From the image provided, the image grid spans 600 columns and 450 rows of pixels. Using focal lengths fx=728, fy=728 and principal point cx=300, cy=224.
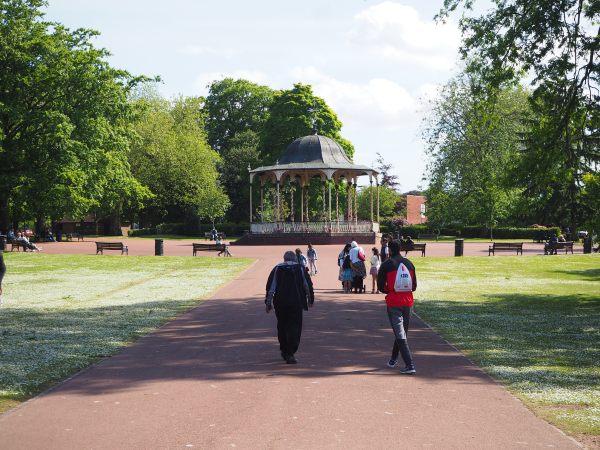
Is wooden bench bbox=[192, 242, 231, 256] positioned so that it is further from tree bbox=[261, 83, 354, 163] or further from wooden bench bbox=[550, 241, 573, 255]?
tree bbox=[261, 83, 354, 163]

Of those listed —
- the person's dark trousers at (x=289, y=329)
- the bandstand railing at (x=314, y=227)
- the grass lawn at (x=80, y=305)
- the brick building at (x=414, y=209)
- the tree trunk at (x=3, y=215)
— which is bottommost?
the grass lawn at (x=80, y=305)

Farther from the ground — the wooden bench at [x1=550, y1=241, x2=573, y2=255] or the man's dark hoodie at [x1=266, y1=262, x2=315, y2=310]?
the man's dark hoodie at [x1=266, y1=262, x2=315, y2=310]

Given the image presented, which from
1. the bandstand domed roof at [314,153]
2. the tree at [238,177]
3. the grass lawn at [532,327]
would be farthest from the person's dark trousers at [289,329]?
the tree at [238,177]

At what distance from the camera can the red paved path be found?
6762mm

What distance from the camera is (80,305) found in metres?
19.2

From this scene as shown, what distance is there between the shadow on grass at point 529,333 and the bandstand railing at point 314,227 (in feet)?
102

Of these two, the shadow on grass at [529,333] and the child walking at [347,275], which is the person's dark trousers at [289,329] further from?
the child walking at [347,275]

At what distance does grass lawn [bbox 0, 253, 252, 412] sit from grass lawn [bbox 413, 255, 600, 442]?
19.9ft

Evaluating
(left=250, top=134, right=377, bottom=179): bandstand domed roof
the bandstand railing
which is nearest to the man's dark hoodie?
the bandstand railing

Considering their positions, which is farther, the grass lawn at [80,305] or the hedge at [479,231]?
the hedge at [479,231]

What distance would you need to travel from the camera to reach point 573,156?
20438mm

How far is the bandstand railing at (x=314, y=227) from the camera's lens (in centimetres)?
5325

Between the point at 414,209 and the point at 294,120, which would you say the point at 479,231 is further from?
the point at 414,209

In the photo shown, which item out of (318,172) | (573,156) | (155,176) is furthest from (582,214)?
(155,176)
